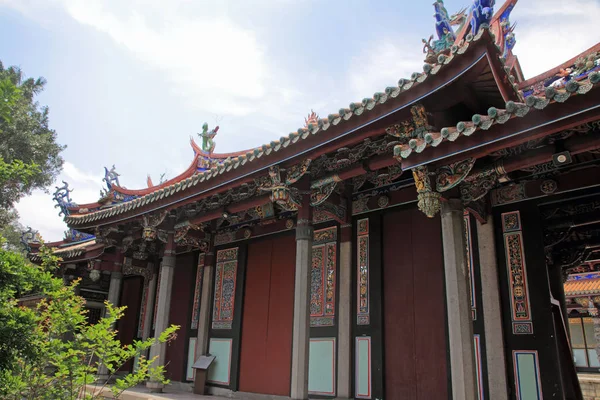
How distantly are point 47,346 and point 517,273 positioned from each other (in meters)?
5.20

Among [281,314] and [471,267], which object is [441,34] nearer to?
[471,267]

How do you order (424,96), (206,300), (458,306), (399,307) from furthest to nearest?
(206,300) → (399,307) → (424,96) → (458,306)

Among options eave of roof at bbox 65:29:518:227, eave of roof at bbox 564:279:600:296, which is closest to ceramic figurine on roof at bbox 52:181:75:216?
eave of roof at bbox 65:29:518:227

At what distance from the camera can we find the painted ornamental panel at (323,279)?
7.34 m

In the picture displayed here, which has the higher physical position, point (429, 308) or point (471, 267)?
point (471, 267)

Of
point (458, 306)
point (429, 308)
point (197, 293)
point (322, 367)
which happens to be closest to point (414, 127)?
point (458, 306)

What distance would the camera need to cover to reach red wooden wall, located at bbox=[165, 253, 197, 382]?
10.0 metres

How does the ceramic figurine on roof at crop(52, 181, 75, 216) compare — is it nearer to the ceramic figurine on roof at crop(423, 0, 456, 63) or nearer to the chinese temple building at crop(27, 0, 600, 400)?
the chinese temple building at crop(27, 0, 600, 400)

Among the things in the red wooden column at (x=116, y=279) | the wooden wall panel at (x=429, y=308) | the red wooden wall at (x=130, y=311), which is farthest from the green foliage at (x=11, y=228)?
the wooden wall panel at (x=429, y=308)

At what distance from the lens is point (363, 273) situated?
280 inches

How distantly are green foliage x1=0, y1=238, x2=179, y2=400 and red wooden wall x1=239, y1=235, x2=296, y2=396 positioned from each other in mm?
4265

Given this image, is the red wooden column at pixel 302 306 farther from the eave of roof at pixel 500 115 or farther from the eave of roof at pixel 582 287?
the eave of roof at pixel 582 287

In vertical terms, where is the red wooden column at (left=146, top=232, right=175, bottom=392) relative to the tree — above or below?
below

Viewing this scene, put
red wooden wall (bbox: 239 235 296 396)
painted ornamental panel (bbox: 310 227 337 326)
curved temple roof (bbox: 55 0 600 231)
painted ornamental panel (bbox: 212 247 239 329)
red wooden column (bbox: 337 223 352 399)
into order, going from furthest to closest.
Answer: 1. painted ornamental panel (bbox: 212 247 239 329)
2. red wooden wall (bbox: 239 235 296 396)
3. painted ornamental panel (bbox: 310 227 337 326)
4. red wooden column (bbox: 337 223 352 399)
5. curved temple roof (bbox: 55 0 600 231)
